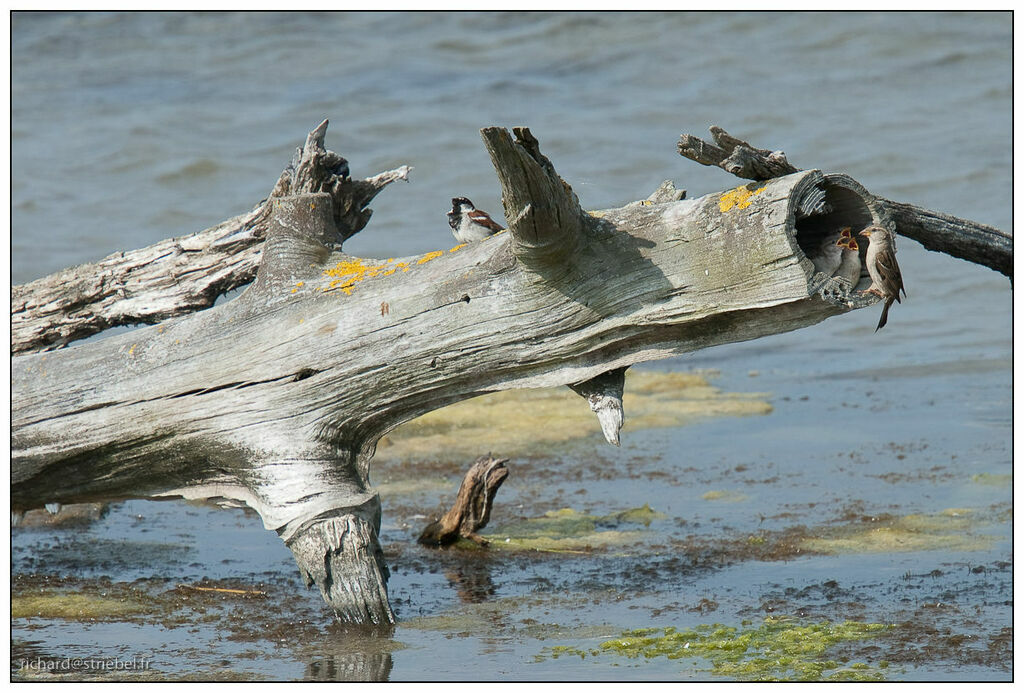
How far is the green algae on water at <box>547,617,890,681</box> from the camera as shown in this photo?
11.1ft

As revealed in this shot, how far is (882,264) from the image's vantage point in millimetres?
3293

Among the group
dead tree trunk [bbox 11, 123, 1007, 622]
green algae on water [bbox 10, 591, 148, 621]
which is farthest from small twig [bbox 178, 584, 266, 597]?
dead tree trunk [bbox 11, 123, 1007, 622]

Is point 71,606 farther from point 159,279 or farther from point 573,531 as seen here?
point 573,531

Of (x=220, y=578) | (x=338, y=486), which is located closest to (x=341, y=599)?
(x=338, y=486)

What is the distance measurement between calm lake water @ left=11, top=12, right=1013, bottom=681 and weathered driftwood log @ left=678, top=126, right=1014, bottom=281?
130 cm

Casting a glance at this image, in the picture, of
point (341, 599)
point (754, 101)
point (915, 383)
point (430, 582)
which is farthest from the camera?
point (754, 101)

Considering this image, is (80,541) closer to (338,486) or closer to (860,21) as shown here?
(338,486)

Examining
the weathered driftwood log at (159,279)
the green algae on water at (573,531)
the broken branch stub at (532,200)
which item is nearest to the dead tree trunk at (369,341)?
the broken branch stub at (532,200)

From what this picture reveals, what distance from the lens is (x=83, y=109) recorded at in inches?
653

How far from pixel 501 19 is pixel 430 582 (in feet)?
51.2

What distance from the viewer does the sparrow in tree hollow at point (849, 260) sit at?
11.2ft

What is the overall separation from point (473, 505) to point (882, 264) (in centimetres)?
235

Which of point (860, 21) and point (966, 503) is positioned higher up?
point (860, 21)

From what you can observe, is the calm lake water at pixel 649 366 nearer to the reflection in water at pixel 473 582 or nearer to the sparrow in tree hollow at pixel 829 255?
the reflection in water at pixel 473 582
